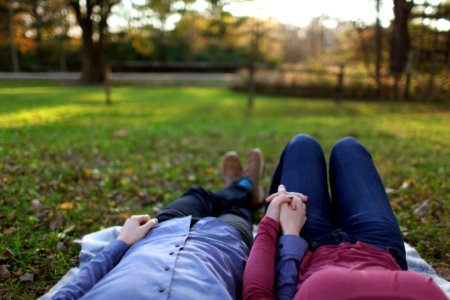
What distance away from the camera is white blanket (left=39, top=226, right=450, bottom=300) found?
2.33 m

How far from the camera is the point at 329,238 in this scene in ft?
6.73

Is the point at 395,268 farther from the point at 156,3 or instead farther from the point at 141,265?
the point at 156,3

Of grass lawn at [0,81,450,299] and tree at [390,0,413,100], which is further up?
tree at [390,0,413,100]

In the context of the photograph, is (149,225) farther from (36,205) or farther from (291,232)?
(36,205)

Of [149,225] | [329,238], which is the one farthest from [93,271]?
[329,238]

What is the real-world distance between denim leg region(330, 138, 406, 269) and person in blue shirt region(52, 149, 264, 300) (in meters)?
0.56

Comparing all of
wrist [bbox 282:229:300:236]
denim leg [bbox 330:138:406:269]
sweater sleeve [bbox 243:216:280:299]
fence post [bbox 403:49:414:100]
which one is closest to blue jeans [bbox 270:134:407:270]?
denim leg [bbox 330:138:406:269]

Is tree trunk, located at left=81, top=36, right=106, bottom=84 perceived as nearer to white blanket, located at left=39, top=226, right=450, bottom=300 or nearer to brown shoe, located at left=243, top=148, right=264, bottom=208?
brown shoe, located at left=243, top=148, right=264, bottom=208

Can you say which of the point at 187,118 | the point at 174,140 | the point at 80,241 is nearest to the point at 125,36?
the point at 187,118

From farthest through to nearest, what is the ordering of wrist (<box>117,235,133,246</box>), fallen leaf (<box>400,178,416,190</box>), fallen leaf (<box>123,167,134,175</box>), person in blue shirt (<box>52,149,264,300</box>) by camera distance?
1. fallen leaf (<box>123,167,134,175</box>)
2. fallen leaf (<box>400,178,416,190</box>)
3. wrist (<box>117,235,133,246</box>)
4. person in blue shirt (<box>52,149,264,300</box>)

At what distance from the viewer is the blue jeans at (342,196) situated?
2.00 metres

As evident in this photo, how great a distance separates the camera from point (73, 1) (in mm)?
18531

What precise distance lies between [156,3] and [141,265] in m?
16.6

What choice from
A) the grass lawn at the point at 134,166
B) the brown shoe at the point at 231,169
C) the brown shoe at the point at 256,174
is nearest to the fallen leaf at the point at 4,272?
the grass lawn at the point at 134,166
